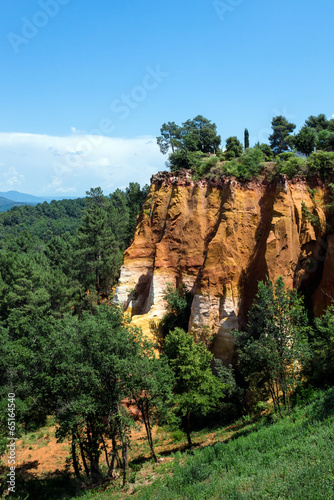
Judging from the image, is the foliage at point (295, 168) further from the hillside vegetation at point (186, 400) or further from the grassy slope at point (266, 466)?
the grassy slope at point (266, 466)

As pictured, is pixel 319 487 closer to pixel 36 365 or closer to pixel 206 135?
pixel 36 365

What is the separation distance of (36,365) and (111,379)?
13.4 ft

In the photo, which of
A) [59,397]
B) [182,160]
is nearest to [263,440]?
[59,397]

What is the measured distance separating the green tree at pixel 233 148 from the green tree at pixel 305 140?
18.3 feet

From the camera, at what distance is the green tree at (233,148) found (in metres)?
32.4

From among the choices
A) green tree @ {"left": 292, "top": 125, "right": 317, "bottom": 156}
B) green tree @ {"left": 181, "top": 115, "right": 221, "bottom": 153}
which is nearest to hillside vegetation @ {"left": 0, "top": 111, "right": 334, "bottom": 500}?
green tree @ {"left": 292, "top": 125, "right": 317, "bottom": 156}

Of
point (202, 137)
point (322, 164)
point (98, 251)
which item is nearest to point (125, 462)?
point (322, 164)

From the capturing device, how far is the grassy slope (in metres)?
10.9

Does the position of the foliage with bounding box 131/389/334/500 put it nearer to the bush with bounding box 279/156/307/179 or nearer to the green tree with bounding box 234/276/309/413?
the green tree with bounding box 234/276/309/413

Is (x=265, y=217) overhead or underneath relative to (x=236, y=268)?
overhead

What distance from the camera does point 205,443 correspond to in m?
20.0

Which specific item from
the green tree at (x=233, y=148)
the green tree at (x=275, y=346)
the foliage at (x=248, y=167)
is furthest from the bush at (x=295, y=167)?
the green tree at (x=275, y=346)

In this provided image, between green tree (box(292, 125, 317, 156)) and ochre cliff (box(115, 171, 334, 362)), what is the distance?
40.4 ft

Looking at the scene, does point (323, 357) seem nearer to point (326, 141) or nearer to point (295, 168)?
point (295, 168)
